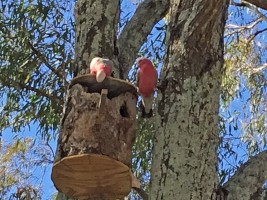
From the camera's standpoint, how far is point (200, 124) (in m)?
2.94

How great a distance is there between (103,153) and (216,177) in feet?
1.47

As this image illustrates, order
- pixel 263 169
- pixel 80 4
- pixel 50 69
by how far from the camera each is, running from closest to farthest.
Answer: pixel 263 169
pixel 80 4
pixel 50 69

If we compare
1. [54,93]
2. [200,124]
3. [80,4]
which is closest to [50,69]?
[54,93]

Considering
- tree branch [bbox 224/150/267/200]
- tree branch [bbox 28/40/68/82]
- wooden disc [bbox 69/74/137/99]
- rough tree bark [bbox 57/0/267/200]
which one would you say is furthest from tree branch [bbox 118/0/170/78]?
tree branch [bbox 224/150/267/200]

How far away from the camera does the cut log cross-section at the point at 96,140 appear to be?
292cm

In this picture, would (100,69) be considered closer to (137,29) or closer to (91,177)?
(91,177)

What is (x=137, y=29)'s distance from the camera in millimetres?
4137

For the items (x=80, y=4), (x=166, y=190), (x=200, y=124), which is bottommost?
(x=166, y=190)

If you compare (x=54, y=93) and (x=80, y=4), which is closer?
(x=80, y=4)

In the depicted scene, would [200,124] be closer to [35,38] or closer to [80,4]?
[80,4]

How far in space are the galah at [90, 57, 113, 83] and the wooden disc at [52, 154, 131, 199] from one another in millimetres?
325

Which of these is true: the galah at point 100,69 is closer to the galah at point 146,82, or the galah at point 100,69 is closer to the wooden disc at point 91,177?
the galah at point 146,82

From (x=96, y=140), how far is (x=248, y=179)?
63cm

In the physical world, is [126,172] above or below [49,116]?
below
